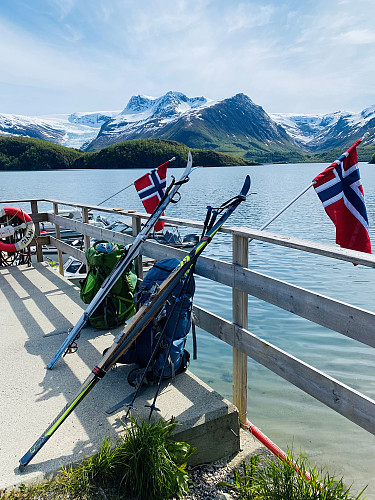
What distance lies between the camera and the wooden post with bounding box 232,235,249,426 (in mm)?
3037

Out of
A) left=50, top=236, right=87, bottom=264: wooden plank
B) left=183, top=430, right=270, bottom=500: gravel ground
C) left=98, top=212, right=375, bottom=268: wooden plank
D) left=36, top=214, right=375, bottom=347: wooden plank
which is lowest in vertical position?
left=183, top=430, right=270, bottom=500: gravel ground

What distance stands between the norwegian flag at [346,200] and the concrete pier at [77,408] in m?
1.81

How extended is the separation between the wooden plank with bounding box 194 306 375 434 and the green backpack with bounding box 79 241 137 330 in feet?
3.98

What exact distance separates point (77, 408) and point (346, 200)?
113 inches

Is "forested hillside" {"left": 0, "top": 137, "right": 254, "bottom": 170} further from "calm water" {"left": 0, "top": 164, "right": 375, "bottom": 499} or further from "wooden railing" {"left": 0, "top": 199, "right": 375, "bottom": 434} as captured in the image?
"wooden railing" {"left": 0, "top": 199, "right": 375, "bottom": 434}

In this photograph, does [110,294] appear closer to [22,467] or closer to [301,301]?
[22,467]

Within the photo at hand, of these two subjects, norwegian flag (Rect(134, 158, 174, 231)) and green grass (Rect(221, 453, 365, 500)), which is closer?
green grass (Rect(221, 453, 365, 500))

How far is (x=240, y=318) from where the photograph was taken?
309 centimetres

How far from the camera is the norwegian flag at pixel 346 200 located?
3.66 meters

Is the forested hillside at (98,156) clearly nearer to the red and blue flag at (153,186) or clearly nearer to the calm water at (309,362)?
the calm water at (309,362)

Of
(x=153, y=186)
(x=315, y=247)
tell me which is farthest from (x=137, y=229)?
(x=315, y=247)

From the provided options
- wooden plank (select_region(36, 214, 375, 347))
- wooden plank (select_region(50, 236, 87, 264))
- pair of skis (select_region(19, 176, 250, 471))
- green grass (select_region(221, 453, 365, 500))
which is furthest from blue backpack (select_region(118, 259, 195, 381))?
wooden plank (select_region(50, 236, 87, 264))

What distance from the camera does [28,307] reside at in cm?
530

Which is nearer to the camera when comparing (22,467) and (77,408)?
(22,467)
